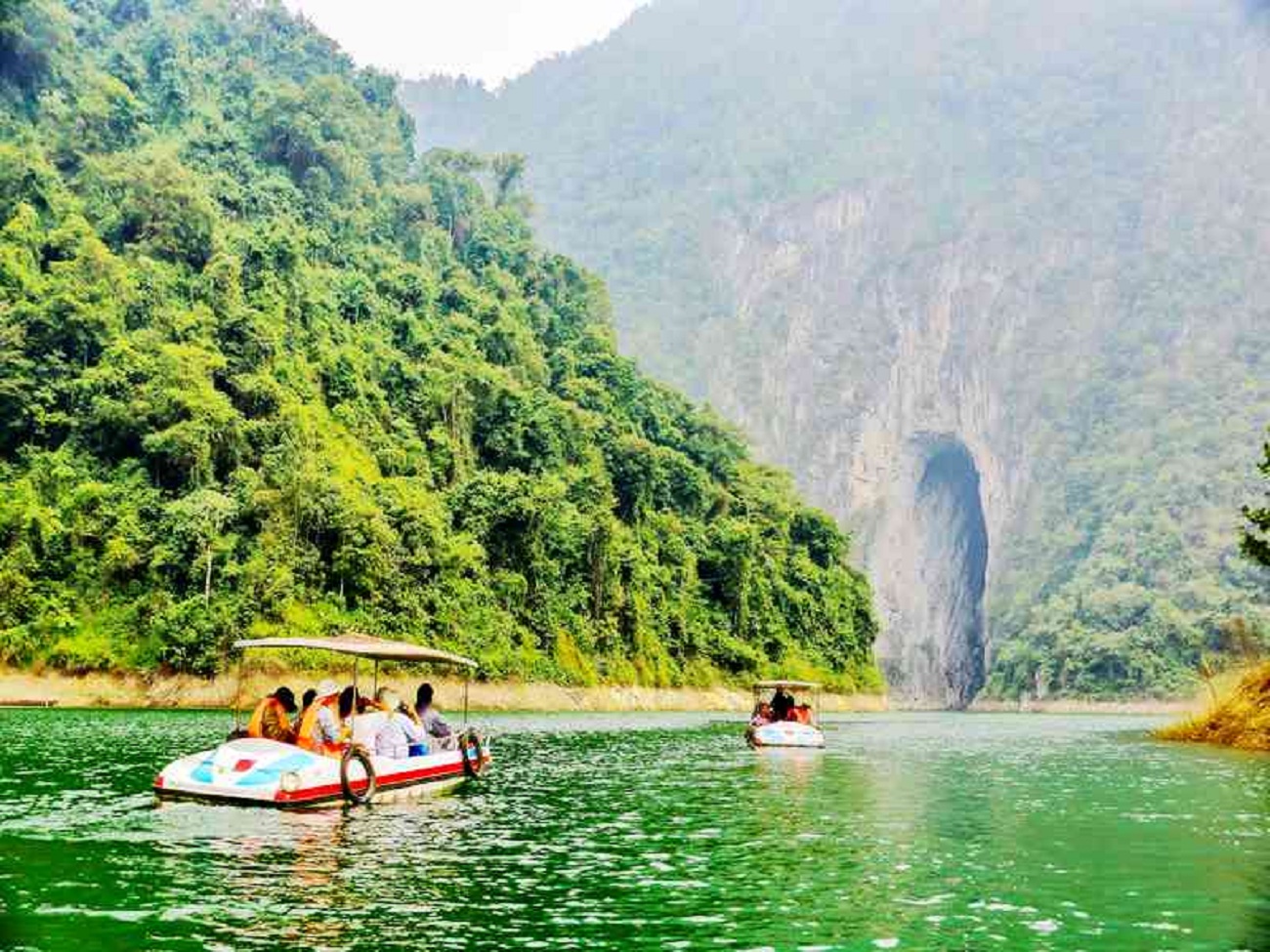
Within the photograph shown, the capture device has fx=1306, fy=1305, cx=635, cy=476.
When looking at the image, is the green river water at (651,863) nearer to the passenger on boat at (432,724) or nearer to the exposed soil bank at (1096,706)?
the passenger on boat at (432,724)

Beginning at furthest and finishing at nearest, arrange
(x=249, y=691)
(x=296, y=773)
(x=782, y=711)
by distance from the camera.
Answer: (x=249, y=691)
(x=782, y=711)
(x=296, y=773)

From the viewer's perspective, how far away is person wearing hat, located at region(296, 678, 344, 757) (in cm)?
2617

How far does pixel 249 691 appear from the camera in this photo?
71.3 m

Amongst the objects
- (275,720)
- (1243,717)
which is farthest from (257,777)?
(1243,717)

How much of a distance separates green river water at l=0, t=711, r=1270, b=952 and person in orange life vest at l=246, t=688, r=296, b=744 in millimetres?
2232

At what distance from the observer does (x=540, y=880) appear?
16938 mm

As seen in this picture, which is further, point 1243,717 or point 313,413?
point 313,413

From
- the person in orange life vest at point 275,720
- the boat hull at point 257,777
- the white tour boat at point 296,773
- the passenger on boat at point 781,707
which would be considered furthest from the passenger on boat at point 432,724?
Answer: the passenger on boat at point 781,707

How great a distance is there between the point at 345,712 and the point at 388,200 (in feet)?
369

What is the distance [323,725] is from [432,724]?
20.5 feet

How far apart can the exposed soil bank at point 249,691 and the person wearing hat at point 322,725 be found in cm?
4518

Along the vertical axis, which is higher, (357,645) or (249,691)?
(357,645)

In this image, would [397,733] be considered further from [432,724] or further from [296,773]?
[296,773]

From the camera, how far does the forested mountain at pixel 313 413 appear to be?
75812 mm
